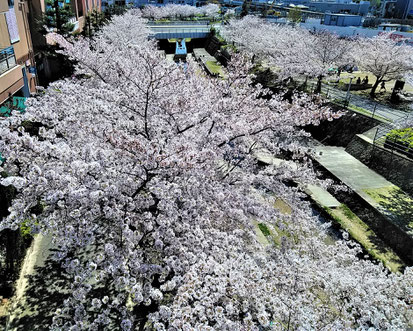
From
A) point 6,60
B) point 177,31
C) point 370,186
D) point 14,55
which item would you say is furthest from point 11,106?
point 177,31

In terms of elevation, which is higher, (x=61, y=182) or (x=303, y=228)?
(x=61, y=182)

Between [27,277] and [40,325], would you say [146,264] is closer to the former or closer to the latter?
[40,325]

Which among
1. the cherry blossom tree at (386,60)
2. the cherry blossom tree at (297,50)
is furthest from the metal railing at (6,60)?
the cherry blossom tree at (386,60)

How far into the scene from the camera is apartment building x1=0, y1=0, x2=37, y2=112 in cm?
Answer: 1443

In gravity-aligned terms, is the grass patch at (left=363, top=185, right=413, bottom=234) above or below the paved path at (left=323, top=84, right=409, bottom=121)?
below

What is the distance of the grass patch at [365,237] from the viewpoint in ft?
34.5

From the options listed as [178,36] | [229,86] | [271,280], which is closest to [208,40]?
[178,36]

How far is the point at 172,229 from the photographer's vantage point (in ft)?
20.8

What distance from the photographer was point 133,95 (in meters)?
9.41

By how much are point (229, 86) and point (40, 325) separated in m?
8.89

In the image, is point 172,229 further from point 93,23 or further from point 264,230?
point 93,23

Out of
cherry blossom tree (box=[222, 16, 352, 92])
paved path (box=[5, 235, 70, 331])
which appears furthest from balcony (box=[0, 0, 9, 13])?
cherry blossom tree (box=[222, 16, 352, 92])

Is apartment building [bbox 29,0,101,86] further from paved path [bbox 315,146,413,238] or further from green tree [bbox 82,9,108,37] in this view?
paved path [bbox 315,146,413,238]

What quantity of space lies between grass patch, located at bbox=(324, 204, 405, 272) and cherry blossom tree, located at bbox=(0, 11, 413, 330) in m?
3.33
